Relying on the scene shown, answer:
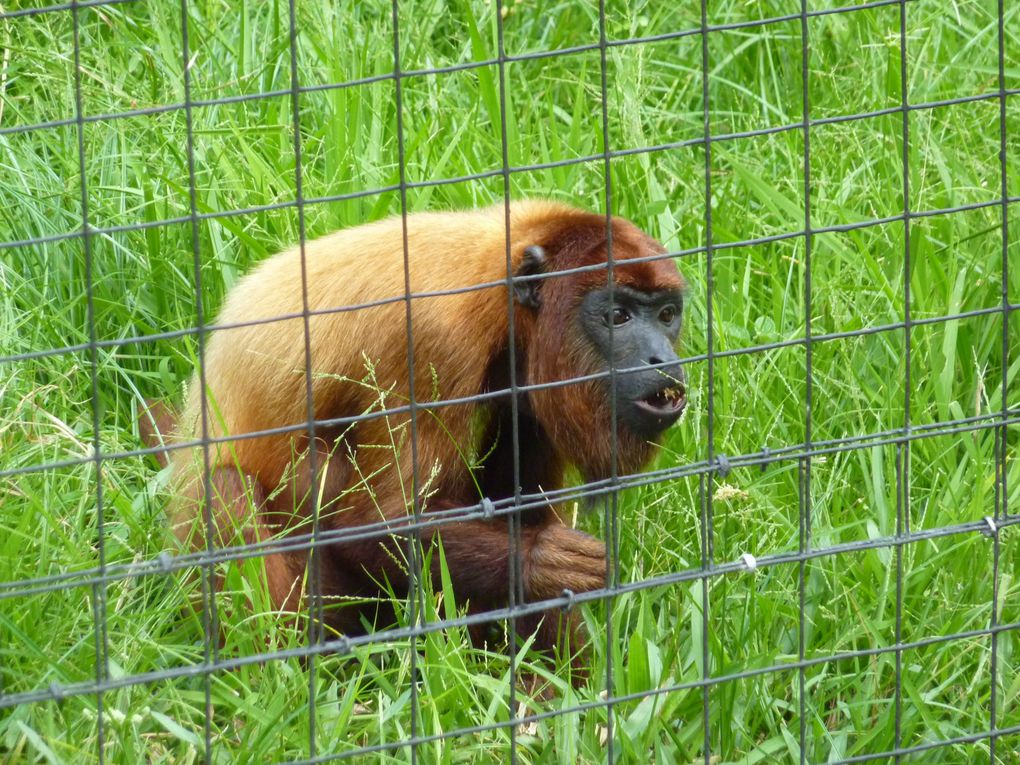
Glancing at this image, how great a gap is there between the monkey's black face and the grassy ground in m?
0.30

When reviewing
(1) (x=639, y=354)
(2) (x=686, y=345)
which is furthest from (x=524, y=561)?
(2) (x=686, y=345)

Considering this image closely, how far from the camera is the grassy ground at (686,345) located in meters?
4.19

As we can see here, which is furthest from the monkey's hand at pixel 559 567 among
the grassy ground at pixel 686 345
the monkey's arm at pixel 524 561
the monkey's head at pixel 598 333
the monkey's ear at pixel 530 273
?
the monkey's ear at pixel 530 273

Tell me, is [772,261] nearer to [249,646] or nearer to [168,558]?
[249,646]

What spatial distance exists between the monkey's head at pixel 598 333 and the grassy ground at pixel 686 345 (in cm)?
26

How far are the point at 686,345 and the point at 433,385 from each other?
1.42m

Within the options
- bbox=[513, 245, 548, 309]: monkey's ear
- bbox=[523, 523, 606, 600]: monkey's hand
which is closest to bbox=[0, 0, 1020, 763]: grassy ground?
bbox=[523, 523, 606, 600]: monkey's hand

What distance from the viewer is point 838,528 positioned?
482 centimetres

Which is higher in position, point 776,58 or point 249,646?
point 776,58

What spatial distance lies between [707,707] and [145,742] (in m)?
1.45

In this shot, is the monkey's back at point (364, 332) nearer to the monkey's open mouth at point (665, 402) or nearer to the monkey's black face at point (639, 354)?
the monkey's black face at point (639, 354)

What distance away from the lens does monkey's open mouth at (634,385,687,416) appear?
4.91 metres

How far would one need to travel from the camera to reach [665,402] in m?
4.95

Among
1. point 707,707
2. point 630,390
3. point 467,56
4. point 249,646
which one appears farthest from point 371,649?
point 467,56
